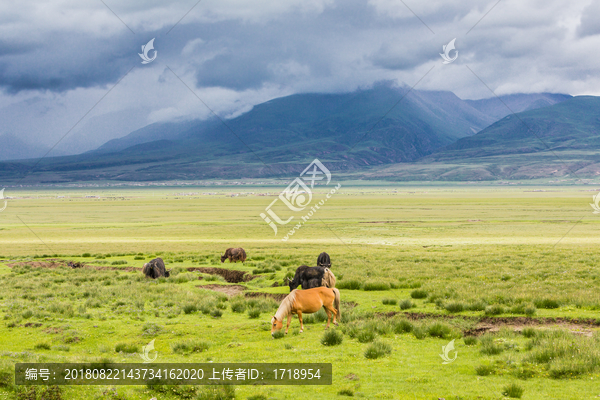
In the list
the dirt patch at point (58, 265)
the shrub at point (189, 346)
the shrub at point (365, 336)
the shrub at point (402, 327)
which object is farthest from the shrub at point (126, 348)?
the dirt patch at point (58, 265)

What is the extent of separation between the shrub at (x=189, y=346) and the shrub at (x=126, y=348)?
99 centimetres

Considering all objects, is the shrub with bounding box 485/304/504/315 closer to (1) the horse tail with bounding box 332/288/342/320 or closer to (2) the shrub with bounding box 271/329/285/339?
(1) the horse tail with bounding box 332/288/342/320

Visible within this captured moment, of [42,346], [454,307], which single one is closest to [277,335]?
[42,346]

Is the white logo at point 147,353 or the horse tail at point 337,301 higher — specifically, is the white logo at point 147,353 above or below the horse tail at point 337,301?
below

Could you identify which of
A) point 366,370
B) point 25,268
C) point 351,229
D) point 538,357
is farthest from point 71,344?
point 351,229

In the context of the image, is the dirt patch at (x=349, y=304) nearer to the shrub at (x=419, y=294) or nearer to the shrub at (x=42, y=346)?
the shrub at (x=419, y=294)

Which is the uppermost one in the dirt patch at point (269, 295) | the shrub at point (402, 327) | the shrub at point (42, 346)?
the dirt patch at point (269, 295)

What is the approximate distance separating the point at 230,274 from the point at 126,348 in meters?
13.4

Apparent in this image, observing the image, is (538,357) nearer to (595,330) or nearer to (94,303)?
(595,330)

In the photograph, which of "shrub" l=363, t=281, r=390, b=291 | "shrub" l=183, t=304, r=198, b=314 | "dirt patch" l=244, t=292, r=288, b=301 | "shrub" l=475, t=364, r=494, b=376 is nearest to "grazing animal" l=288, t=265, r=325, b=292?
"dirt patch" l=244, t=292, r=288, b=301

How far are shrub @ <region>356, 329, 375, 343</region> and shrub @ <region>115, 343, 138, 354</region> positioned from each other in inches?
224

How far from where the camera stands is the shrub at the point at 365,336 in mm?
10954

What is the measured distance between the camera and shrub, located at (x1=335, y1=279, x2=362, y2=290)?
19156mm

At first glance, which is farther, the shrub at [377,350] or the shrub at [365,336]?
the shrub at [365,336]
